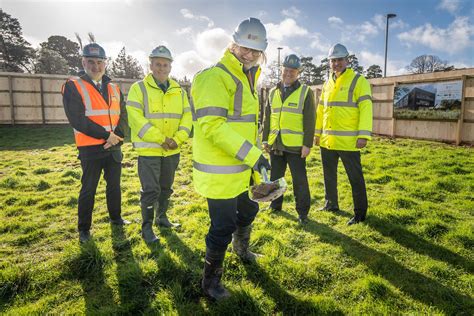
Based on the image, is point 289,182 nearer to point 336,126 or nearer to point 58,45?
point 336,126

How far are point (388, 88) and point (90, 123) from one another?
14.5 m

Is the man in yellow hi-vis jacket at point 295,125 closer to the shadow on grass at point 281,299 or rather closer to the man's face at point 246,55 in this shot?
the shadow on grass at point 281,299

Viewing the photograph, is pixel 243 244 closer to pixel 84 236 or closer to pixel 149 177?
pixel 149 177

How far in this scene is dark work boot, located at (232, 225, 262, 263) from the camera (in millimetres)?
3441

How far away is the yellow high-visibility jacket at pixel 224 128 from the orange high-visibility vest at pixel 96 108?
2070 mm

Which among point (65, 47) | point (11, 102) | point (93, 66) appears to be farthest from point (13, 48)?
point (93, 66)

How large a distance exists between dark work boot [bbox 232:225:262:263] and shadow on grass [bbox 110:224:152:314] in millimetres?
1035

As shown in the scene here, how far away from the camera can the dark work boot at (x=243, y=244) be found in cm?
344

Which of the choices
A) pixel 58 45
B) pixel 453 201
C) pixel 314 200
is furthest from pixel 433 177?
pixel 58 45

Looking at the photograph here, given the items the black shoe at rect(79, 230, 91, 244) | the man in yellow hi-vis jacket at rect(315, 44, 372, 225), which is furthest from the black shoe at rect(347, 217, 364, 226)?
the black shoe at rect(79, 230, 91, 244)

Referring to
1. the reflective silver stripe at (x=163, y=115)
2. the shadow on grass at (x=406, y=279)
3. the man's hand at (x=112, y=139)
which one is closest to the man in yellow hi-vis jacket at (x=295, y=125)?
the shadow on grass at (x=406, y=279)

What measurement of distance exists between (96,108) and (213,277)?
2720 mm

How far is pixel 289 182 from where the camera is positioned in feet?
22.9

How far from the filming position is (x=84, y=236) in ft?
13.4
